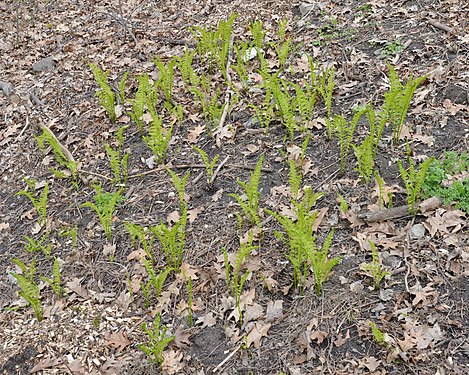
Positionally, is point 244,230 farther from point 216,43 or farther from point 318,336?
point 216,43

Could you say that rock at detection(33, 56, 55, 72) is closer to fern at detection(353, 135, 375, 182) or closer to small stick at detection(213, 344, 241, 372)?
fern at detection(353, 135, 375, 182)

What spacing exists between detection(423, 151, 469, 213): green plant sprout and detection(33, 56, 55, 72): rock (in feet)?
15.1

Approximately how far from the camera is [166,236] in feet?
10.5

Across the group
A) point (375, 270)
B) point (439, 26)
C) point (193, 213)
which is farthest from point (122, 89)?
point (439, 26)

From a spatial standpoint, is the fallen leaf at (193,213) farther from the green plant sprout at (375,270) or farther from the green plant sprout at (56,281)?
the green plant sprout at (375,270)

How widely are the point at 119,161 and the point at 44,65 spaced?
2458 mm

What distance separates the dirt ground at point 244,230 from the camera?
9.09ft

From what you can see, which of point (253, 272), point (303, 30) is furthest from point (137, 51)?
point (253, 272)

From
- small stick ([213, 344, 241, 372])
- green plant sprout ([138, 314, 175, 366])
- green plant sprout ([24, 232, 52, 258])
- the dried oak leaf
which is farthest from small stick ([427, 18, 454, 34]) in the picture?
green plant sprout ([24, 232, 52, 258])

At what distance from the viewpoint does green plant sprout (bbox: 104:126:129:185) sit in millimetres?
3967

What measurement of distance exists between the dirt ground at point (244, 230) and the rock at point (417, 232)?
17 mm

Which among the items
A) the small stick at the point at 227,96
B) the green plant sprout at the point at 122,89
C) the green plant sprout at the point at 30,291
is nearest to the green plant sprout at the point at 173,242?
the green plant sprout at the point at 30,291

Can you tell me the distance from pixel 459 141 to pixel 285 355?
2.16 meters

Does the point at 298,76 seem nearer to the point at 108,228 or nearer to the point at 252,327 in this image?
the point at 108,228
